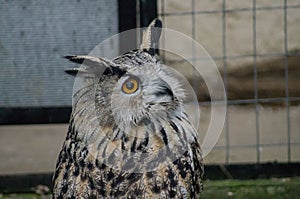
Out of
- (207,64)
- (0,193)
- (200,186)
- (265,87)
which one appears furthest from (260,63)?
(200,186)

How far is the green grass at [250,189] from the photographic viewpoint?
517 centimetres

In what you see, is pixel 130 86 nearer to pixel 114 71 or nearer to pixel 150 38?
pixel 114 71

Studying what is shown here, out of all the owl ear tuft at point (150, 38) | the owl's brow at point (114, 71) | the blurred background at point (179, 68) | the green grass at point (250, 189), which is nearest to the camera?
the owl's brow at point (114, 71)

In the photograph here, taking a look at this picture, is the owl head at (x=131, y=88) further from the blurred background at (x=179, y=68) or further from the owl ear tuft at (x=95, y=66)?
the blurred background at (x=179, y=68)

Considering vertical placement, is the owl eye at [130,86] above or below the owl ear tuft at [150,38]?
below

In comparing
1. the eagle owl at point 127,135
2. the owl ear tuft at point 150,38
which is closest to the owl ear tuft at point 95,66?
the eagle owl at point 127,135

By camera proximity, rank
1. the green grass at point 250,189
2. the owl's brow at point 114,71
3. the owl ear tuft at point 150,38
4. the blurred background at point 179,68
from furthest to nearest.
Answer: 1. the green grass at point 250,189
2. the blurred background at point 179,68
3. the owl ear tuft at point 150,38
4. the owl's brow at point 114,71

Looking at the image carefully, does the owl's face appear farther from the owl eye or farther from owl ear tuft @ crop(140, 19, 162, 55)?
owl ear tuft @ crop(140, 19, 162, 55)

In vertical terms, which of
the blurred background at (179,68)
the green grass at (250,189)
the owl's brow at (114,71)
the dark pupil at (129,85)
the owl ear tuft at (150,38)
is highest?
the owl ear tuft at (150,38)

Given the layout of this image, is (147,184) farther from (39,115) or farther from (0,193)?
(0,193)

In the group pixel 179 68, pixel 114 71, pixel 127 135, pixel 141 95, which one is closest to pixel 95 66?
pixel 114 71

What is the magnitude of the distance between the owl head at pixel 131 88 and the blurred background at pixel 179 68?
167cm

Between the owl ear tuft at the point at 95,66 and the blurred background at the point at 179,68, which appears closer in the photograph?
the owl ear tuft at the point at 95,66

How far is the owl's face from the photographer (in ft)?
10.2
